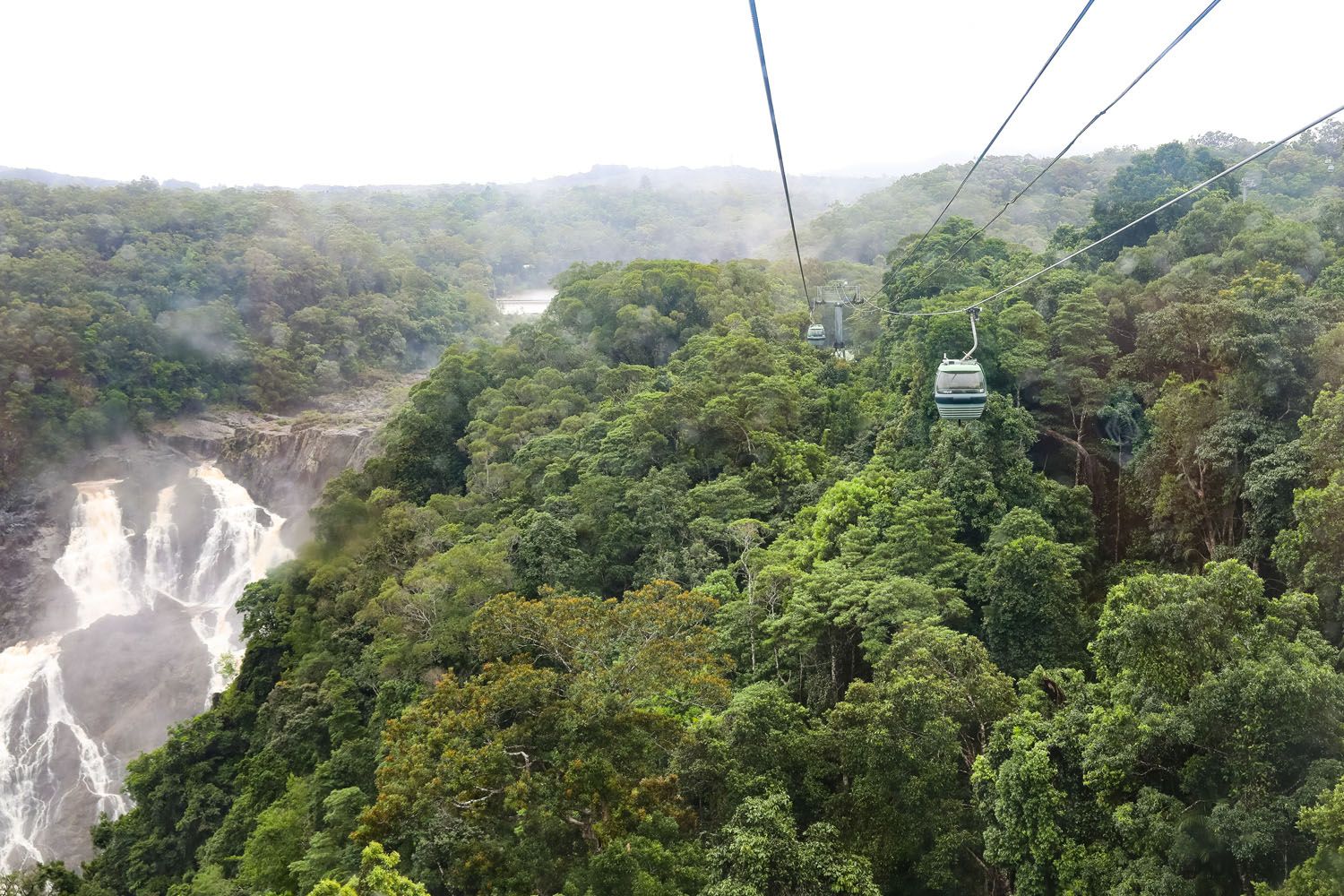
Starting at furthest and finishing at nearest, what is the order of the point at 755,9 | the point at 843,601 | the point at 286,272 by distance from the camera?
the point at 286,272
the point at 843,601
the point at 755,9

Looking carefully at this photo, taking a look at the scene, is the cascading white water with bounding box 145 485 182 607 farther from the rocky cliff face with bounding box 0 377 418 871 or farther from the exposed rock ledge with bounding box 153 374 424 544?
the exposed rock ledge with bounding box 153 374 424 544

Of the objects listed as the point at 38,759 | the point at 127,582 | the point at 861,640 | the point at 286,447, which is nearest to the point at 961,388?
the point at 861,640

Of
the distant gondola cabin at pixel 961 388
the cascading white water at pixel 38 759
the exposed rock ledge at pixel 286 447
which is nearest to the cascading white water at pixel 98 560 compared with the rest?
the cascading white water at pixel 38 759

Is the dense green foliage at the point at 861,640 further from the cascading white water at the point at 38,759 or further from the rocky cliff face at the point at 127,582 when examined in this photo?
the rocky cliff face at the point at 127,582

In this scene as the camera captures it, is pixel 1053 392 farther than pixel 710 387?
No

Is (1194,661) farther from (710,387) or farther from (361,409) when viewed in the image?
(361,409)

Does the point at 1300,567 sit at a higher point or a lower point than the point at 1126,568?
higher

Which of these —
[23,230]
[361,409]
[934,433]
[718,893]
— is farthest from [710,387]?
[23,230]

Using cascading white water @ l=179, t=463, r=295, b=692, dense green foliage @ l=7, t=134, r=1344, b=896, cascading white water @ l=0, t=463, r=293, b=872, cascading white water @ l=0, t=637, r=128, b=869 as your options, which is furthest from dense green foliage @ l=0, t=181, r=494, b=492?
dense green foliage @ l=7, t=134, r=1344, b=896
